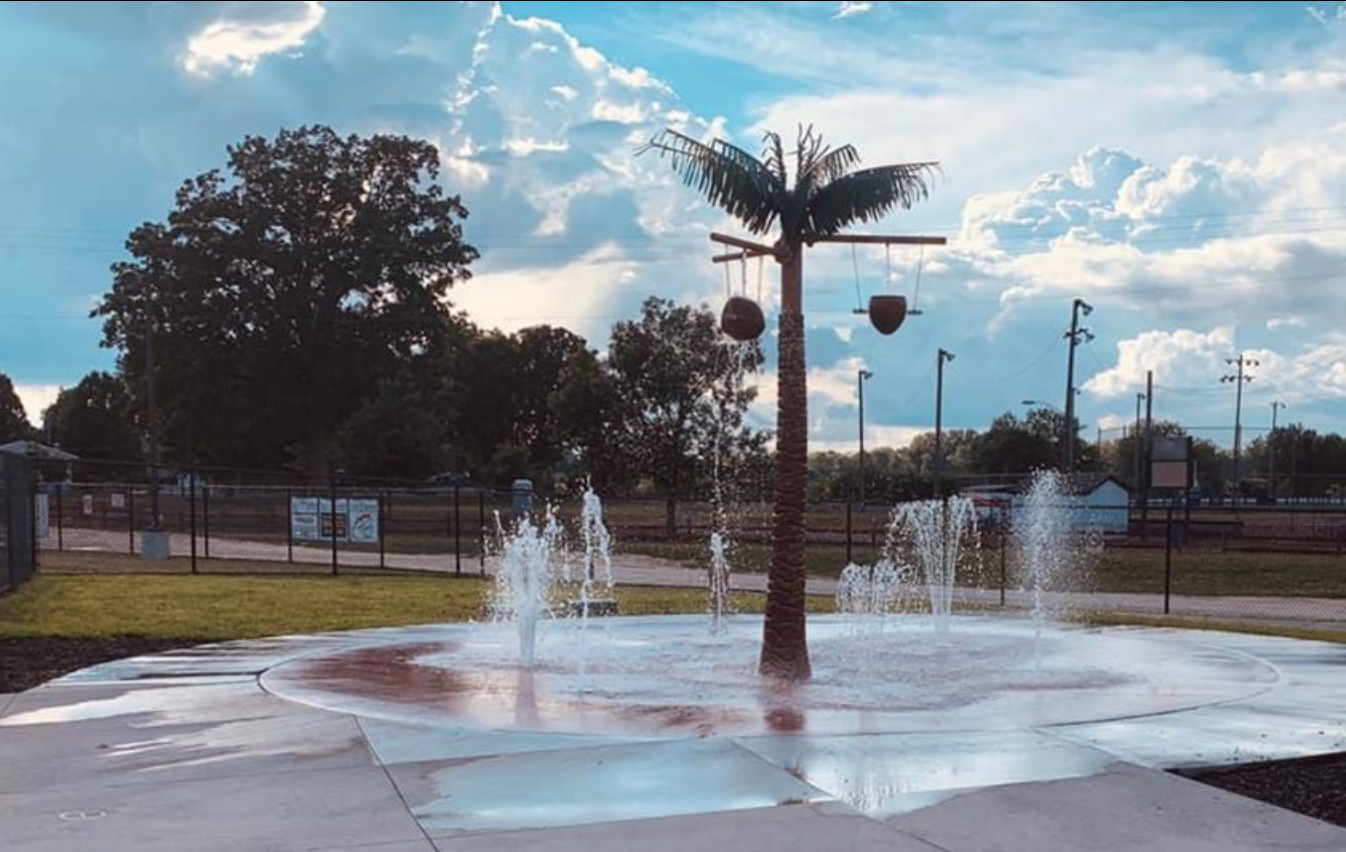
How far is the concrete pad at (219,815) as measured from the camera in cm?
587

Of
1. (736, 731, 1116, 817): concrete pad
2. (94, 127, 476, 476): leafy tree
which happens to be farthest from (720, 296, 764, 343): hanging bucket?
(94, 127, 476, 476): leafy tree

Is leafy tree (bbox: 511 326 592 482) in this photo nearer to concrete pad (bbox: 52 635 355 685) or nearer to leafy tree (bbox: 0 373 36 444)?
leafy tree (bbox: 0 373 36 444)

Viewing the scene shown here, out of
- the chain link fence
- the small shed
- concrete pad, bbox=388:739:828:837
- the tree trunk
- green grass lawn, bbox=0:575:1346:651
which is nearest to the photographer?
concrete pad, bbox=388:739:828:837

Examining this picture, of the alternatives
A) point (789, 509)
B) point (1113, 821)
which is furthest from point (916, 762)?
point (789, 509)

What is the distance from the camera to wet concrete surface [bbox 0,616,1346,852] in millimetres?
5910

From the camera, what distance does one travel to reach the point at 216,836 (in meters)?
5.96

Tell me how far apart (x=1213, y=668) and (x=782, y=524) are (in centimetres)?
413

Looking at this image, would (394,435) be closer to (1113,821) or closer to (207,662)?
(207,662)

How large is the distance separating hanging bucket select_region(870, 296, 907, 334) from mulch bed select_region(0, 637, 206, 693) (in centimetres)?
773

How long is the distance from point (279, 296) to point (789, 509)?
47333mm

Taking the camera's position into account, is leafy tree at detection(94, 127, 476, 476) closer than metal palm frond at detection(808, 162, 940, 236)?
No

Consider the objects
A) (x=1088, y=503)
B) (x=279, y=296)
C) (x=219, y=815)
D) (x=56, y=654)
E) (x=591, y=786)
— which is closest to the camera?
(x=219, y=815)

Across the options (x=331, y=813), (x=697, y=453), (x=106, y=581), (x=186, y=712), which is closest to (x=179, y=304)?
(x=697, y=453)

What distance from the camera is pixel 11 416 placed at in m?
103
